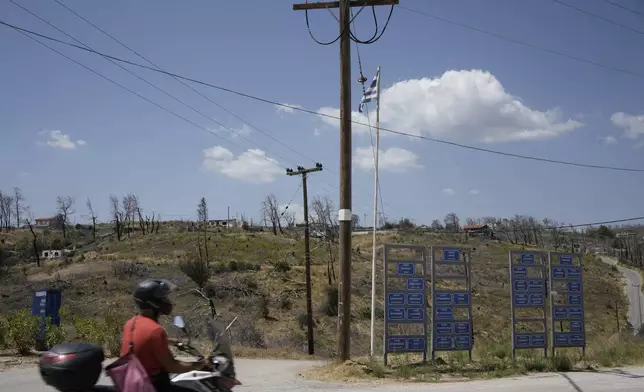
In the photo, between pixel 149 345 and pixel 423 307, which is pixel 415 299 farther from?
pixel 149 345

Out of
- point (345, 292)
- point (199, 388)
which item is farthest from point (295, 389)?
point (199, 388)

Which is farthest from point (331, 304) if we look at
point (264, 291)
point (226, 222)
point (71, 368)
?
point (226, 222)

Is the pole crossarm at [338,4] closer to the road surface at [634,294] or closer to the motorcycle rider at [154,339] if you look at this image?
the motorcycle rider at [154,339]

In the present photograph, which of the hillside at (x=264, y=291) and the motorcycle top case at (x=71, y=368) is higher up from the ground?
the motorcycle top case at (x=71, y=368)

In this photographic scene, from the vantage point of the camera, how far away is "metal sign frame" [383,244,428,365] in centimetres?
1425

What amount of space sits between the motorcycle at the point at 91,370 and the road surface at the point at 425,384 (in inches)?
254

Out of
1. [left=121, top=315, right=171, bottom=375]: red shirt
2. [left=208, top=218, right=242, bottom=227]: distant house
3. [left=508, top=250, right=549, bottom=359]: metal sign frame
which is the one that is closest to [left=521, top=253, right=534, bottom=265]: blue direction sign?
[left=508, top=250, right=549, bottom=359]: metal sign frame

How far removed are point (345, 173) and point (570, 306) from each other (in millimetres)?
7656

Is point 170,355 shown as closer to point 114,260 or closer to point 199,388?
point 199,388

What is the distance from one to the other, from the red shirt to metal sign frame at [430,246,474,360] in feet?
33.6

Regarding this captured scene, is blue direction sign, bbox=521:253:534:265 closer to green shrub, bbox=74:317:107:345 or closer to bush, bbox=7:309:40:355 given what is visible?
green shrub, bbox=74:317:107:345

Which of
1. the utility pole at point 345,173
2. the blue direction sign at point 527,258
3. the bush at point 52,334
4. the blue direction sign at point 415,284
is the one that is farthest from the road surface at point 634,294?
the bush at point 52,334

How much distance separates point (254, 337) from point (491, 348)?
1133 centimetres

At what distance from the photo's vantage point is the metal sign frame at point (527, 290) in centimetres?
1564
